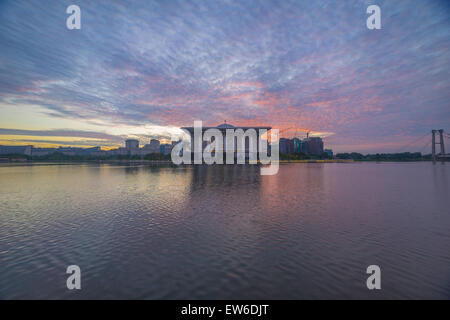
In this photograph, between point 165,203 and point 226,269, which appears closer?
point 226,269

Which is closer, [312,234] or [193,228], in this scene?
[312,234]

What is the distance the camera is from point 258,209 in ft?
Answer: 51.7

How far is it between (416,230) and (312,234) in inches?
233

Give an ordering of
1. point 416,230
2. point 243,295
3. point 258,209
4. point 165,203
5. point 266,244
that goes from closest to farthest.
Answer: point 243,295 → point 266,244 → point 416,230 → point 258,209 → point 165,203

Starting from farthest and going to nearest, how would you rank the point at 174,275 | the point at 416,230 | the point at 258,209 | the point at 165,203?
the point at 165,203, the point at 258,209, the point at 416,230, the point at 174,275

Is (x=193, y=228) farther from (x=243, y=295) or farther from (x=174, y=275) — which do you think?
(x=243, y=295)

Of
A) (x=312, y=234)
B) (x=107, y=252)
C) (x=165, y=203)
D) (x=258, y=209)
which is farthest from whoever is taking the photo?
(x=165, y=203)

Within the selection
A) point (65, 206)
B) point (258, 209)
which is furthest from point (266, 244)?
point (65, 206)

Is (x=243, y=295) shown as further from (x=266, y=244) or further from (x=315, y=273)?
(x=266, y=244)

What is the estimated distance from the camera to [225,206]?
16.7 m

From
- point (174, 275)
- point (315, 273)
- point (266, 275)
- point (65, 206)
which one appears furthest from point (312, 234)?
point (65, 206)

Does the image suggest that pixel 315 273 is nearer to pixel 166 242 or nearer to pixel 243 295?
pixel 243 295

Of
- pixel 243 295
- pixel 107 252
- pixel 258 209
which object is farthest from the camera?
pixel 258 209

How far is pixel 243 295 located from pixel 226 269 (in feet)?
4.63
